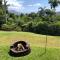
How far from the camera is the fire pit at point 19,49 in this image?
18547mm

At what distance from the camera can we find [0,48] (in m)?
19.8

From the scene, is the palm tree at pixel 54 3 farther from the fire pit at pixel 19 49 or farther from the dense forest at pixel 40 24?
the fire pit at pixel 19 49

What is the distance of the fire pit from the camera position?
1855cm

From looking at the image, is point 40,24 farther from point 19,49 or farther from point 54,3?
point 54,3

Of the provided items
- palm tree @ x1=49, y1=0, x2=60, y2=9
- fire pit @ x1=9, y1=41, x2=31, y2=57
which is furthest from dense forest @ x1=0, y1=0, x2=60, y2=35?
fire pit @ x1=9, y1=41, x2=31, y2=57

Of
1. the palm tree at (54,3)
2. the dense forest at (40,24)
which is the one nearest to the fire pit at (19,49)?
the dense forest at (40,24)

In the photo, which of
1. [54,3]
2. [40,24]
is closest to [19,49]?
[40,24]

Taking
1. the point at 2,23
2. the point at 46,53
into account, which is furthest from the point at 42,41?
the point at 2,23

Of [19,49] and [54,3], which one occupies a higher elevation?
[54,3]

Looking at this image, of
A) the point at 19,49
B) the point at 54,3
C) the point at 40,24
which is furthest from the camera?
the point at 54,3

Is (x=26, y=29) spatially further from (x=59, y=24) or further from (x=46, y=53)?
(x=46, y=53)

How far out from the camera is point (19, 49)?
62.6 feet

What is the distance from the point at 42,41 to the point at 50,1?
26.1m

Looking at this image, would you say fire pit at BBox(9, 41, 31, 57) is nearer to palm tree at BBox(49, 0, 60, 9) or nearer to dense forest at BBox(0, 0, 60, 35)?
dense forest at BBox(0, 0, 60, 35)
